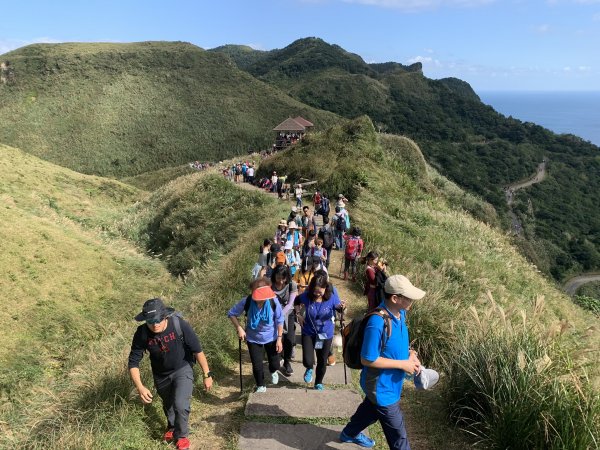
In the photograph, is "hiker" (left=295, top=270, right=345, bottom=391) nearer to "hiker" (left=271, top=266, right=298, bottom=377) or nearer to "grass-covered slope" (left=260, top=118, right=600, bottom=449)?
"hiker" (left=271, top=266, right=298, bottom=377)

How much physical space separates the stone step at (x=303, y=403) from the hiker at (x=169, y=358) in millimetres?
860

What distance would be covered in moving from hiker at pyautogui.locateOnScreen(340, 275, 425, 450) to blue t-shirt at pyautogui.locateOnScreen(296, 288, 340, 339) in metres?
1.28

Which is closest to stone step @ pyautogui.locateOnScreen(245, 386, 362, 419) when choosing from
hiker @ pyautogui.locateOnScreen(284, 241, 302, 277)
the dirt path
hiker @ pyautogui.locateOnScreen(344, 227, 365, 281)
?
hiker @ pyautogui.locateOnScreen(284, 241, 302, 277)

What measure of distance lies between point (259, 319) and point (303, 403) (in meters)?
1.14

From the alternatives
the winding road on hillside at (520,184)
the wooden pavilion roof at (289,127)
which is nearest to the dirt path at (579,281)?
the winding road on hillside at (520,184)

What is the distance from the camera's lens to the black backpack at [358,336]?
3314 millimetres

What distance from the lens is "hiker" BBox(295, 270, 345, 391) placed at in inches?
189

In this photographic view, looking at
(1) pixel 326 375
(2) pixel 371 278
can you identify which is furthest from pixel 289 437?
(2) pixel 371 278

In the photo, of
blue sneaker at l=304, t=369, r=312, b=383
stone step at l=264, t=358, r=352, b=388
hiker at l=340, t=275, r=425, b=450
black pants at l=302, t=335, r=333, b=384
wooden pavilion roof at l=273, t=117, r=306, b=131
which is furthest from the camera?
wooden pavilion roof at l=273, t=117, r=306, b=131

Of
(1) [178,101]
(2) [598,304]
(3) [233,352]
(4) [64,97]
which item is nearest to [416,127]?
(1) [178,101]

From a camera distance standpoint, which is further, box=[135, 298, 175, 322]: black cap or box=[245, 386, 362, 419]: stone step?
box=[245, 386, 362, 419]: stone step

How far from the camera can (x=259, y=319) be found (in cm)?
475

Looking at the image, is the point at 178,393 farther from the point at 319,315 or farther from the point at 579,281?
the point at 579,281

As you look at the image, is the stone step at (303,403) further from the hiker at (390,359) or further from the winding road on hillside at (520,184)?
the winding road on hillside at (520,184)
